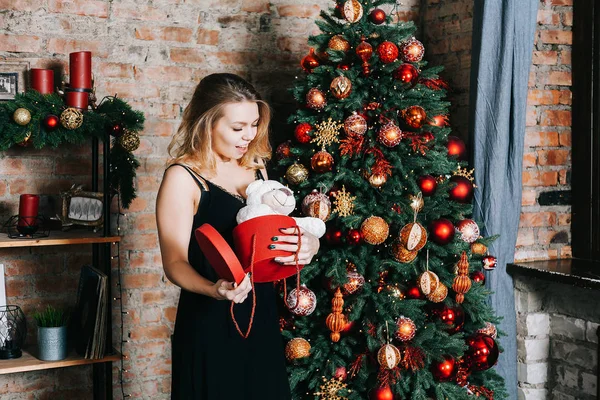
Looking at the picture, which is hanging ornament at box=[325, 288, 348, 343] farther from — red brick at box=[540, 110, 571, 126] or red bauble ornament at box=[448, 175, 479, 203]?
red brick at box=[540, 110, 571, 126]

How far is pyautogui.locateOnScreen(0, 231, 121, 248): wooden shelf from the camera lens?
2246 mm

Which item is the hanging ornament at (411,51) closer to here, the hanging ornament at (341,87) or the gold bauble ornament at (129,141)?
the hanging ornament at (341,87)

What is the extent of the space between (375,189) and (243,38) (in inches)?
37.0

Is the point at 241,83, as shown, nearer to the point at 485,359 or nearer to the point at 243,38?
the point at 243,38

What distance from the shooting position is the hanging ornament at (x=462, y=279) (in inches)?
89.7

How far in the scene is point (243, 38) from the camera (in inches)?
111

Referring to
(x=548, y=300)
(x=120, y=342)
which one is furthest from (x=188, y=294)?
(x=548, y=300)

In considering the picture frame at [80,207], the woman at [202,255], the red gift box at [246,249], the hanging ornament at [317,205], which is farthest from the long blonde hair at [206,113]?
the picture frame at [80,207]

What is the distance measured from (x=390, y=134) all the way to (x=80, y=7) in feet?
4.08

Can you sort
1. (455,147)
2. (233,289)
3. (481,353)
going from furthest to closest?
(455,147), (481,353), (233,289)

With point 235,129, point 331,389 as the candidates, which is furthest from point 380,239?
point 235,129

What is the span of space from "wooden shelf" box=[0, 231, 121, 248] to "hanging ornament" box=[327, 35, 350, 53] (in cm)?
99

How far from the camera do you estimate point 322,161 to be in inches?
89.7

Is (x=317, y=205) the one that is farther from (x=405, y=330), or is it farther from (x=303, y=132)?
(x=405, y=330)
